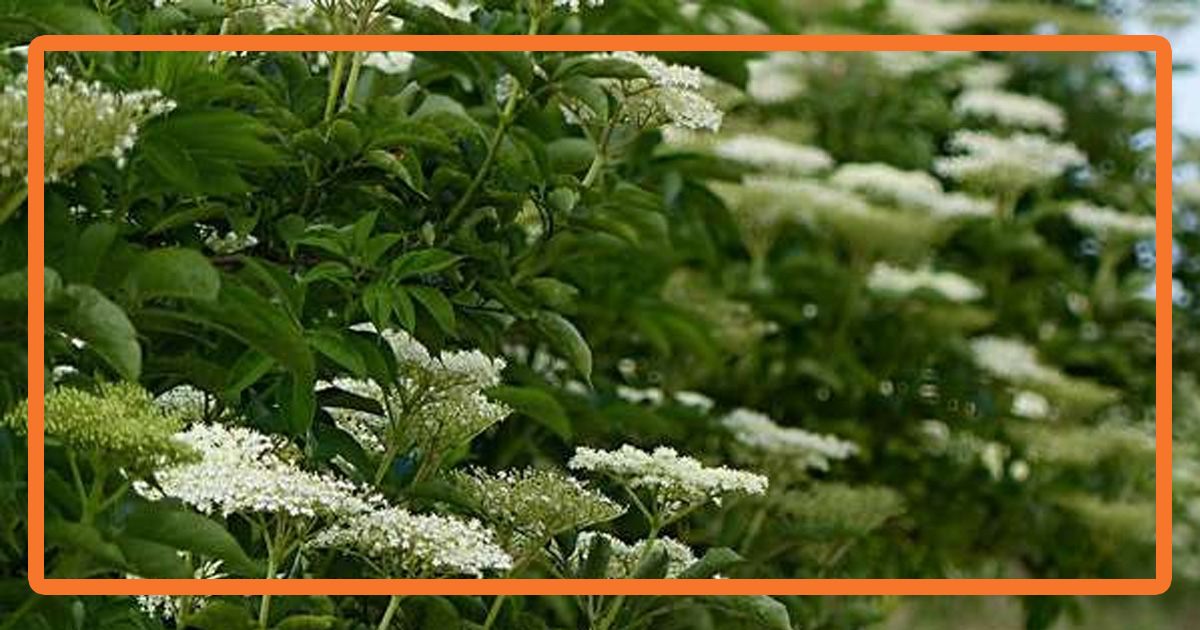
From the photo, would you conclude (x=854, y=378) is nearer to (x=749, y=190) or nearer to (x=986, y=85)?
(x=749, y=190)

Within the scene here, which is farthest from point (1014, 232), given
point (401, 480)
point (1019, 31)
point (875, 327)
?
point (401, 480)

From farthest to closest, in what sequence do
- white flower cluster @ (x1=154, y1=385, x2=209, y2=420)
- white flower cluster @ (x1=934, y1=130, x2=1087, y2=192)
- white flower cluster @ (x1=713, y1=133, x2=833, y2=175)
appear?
white flower cluster @ (x1=934, y1=130, x2=1087, y2=192) < white flower cluster @ (x1=713, y1=133, x2=833, y2=175) < white flower cluster @ (x1=154, y1=385, x2=209, y2=420)

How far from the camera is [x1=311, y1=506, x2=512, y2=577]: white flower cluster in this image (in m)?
1.79

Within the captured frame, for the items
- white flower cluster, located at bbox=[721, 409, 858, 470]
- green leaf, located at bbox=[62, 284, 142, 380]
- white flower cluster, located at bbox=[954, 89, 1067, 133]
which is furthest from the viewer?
white flower cluster, located at bbox=[954, 89, 1067, 133]

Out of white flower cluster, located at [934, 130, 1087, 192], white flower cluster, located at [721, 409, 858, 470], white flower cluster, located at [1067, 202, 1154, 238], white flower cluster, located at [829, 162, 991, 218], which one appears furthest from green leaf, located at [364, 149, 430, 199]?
white flower cluster, located at [1067, 202, 1154, 238]

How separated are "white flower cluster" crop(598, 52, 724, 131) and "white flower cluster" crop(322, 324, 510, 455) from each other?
0.29m

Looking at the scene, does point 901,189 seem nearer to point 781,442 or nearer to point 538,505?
point 781,442

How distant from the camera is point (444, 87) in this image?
102 inches

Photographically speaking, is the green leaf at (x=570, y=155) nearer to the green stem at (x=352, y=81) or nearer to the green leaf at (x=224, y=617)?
the green stem at (x=352, y=81)

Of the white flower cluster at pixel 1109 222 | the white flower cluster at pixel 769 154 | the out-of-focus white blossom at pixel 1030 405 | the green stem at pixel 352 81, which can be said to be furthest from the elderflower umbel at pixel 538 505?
the white flower cluster at pixel 1109 222

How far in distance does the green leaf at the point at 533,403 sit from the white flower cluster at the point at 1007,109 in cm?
290

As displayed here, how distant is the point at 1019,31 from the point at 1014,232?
4.09 ft

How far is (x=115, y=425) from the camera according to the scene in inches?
64.9

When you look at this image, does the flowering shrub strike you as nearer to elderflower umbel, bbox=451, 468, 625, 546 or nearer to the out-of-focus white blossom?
elderflower umbel, bbox=451, 468, 625, 546
